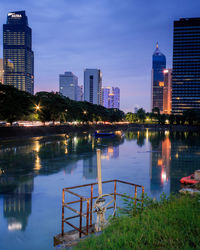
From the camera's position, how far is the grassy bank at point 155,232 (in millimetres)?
6148

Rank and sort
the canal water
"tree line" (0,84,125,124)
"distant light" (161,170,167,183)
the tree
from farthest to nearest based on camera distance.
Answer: "tree line" (0,84,125,124) → the tree → "distant light" (161,170,167,183) → the canal water

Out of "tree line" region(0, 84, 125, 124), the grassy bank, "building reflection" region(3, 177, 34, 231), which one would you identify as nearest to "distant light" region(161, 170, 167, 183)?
"building reflection" region(3, 177, 34, 231)

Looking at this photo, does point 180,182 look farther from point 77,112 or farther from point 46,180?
point 77,112

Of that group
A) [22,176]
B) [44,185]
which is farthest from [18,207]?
[22,176]

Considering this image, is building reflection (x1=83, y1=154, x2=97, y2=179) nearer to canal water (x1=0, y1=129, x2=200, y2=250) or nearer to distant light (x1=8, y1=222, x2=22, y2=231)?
canal water (x1=0, y1=129, x2=200, y2=250)

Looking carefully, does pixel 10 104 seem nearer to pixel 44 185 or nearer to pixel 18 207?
pixel 44 185

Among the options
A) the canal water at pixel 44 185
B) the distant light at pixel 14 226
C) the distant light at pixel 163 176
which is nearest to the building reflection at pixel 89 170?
the canal water at pixel 44 185

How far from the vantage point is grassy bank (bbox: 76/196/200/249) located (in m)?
6.15

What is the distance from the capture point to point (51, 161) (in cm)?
2908

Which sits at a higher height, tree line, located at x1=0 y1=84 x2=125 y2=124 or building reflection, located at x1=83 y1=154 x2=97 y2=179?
tree line, located at x1=0 y1=84 x2=125 y2=124

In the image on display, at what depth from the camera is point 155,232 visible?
22.4 ft

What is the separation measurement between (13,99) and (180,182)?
4667cm

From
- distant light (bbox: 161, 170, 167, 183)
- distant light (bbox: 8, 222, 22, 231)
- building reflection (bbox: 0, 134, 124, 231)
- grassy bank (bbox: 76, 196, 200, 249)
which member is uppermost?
grassy bank (bbox: 76, 196, 200, 249)

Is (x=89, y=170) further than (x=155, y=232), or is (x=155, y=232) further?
(x=89, y=170)
